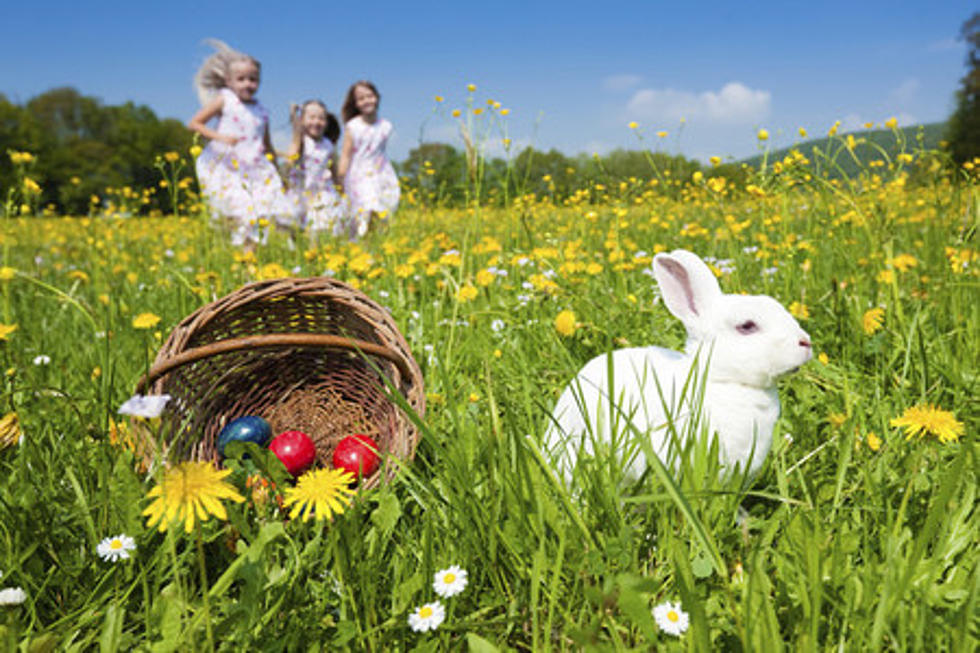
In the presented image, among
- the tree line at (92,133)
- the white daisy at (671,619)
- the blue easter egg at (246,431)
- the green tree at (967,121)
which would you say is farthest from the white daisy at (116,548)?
the tree line at (92,133)

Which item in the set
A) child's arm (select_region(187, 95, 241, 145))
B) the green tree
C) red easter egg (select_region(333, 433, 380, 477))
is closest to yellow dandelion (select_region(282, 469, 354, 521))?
red easter egg (select_region(333, 433, 380, 477))

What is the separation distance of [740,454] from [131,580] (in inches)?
46.6

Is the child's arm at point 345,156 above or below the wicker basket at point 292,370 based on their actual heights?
above

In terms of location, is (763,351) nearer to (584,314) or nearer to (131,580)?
(584,314)

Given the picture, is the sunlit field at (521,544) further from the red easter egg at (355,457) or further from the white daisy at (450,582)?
the red easter egg at (355,457)

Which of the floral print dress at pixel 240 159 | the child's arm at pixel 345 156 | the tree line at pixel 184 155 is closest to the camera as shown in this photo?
the tree line at pixel 184 155

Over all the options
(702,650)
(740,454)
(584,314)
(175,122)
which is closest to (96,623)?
(702,650)

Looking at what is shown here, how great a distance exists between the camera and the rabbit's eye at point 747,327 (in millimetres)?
1342

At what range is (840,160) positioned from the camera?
7.86 ft

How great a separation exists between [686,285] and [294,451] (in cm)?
117

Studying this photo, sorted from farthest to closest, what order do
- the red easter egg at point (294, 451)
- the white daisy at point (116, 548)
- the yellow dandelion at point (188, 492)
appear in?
the red easter egg at point (294, 451) → the white daisy at point (116, 548) → the yellow dandelion at point (188, 492)

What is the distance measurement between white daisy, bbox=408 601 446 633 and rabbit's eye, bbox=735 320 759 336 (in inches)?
31.5

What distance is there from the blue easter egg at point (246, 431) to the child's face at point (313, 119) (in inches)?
238

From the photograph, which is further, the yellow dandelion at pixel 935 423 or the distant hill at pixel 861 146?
the distant hill at pixel 861 146
